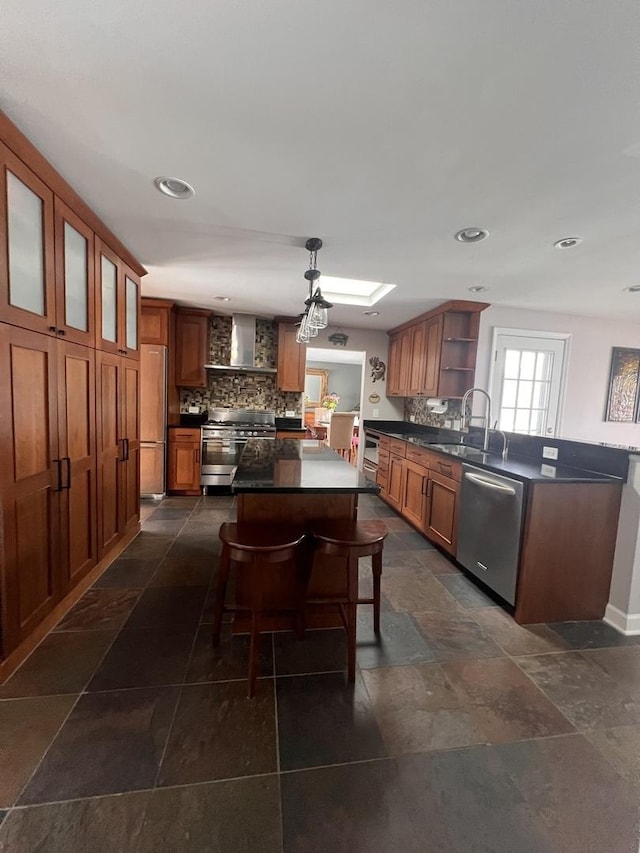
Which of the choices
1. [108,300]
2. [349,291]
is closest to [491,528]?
[349,291]

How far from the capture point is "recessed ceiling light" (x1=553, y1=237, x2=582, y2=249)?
2.20m

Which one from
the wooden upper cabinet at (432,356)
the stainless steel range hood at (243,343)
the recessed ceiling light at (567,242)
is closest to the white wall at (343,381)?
the stainless steel range hood at (243,343)

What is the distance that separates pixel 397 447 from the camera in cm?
406

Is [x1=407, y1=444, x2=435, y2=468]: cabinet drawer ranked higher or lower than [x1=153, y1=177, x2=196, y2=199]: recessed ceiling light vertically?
lower

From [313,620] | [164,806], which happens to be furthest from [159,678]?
[313,620]

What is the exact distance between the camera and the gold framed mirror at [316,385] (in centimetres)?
1022

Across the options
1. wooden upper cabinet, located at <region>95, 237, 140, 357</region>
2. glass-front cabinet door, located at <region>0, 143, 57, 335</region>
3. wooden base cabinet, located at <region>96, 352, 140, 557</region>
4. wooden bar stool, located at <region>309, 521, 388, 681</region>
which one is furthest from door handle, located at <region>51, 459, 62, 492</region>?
wooden bar stool, located at <region>309, 521, 388, 681</region>

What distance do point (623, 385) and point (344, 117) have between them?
4.86 metres

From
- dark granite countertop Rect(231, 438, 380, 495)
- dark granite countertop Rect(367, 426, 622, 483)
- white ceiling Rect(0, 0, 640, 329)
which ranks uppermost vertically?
white ceiling Rect(0, 0, 640, 329)

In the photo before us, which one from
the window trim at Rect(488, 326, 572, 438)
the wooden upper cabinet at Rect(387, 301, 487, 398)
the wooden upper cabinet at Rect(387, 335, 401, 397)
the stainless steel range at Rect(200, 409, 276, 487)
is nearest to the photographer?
the wooden upper cabinet at Rect(387, 301, 487, 398)

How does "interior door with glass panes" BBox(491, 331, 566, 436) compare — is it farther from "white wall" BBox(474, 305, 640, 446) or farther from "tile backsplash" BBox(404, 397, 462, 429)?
"tile backsplash" BBox(404, 397, 462, 429)

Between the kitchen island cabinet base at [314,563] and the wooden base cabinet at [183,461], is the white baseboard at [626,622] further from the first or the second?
the wooden base cabinet at [183,461]

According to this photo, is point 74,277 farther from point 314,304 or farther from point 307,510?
point 307,510

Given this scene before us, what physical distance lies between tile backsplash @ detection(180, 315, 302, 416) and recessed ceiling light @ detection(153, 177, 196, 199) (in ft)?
9.71
